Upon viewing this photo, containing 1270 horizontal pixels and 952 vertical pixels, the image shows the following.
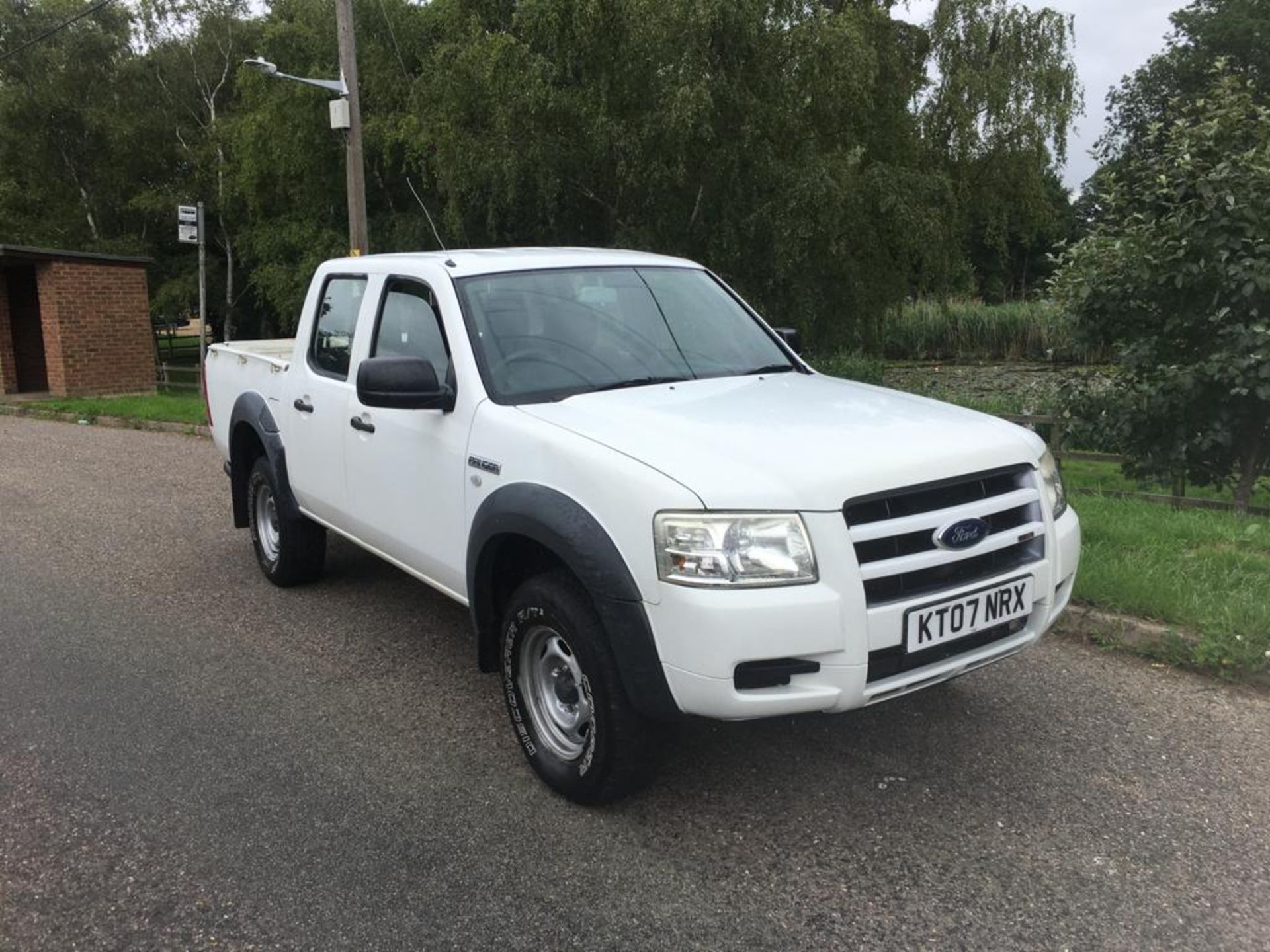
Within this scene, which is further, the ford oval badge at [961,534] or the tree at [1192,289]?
the tree at [1192,289]

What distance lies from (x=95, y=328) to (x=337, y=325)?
17001 mm

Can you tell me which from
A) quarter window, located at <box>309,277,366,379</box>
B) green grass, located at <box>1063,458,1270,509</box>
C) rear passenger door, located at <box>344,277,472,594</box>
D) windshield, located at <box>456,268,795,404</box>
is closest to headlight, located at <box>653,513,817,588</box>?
windshield, located at <box>456,268,795,404</box>

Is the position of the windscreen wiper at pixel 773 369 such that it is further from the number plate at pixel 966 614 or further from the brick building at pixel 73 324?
the brick building at pixel 73 324

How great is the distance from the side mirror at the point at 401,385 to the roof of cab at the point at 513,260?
648mm

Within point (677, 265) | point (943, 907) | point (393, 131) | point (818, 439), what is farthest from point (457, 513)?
point (393, 131)

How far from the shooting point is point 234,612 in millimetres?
5734

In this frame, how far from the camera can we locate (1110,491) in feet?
33.0

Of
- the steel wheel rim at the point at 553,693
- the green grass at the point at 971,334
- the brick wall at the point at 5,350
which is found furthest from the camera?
the green grass at the point at 971,334

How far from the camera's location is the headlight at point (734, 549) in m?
2.96

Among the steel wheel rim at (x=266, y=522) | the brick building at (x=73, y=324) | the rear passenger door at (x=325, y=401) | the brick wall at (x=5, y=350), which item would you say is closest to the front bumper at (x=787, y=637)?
the rear passenger door at (x=325, y=401)

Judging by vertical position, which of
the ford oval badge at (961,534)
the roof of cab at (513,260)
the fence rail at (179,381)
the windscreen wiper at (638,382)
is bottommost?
the fence rail at (179,381)

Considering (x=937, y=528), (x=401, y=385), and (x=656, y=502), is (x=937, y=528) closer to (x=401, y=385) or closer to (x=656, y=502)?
(x=656, y=502)

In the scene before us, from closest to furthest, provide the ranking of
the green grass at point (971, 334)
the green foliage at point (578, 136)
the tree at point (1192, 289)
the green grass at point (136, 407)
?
the tree at point (1192, 289)
the green grass at point (136, 407)
the green foliage at point (578, 136)
the green grass at point (971, 334)

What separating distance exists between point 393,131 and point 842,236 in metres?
9.71
